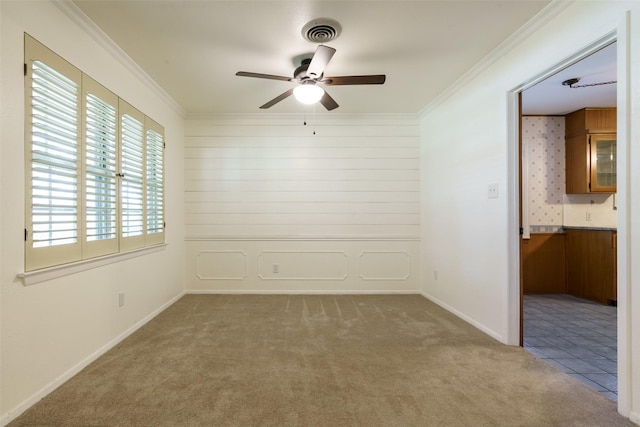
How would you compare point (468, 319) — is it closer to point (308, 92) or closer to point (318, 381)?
point (318, 381)

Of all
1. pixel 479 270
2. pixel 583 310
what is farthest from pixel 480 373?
pixel 583 310

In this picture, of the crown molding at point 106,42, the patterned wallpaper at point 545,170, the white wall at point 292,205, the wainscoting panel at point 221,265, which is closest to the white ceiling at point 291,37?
the crown molding at point 106,42

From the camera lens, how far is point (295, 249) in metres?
4.41

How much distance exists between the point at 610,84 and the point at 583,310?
2.72 meters

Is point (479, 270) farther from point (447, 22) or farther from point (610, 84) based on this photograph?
point (610, 84)

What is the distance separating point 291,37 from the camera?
2.45 metres

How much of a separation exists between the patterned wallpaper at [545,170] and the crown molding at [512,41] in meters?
1.97

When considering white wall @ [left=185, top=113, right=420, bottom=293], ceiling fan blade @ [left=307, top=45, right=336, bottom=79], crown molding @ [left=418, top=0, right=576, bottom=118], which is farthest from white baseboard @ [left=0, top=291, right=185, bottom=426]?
crown molding @ [left=418, top=0, right=576, bottom=118]

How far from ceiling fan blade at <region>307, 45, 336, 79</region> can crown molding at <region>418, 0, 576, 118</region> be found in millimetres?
1559

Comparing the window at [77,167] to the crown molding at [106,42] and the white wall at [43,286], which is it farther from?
the crown molding at [106,42]

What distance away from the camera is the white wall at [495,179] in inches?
64.4

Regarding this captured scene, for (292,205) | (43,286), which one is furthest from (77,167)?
(292,205)

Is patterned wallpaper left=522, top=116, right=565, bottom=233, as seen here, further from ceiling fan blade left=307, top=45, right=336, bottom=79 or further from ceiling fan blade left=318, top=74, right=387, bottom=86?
ceiling fan blade left=307, top=45, right=336, bottom=79

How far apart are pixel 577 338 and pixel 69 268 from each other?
4363 mm
